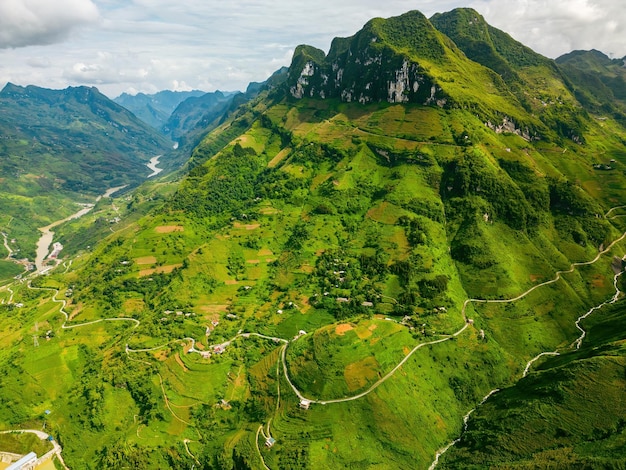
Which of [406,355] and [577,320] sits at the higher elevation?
[577,320]

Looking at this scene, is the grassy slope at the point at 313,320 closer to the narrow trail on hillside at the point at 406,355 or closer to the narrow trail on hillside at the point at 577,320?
the narrow trail on hillside at the point at 406,355

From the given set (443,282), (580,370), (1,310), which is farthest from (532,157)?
(1,310)

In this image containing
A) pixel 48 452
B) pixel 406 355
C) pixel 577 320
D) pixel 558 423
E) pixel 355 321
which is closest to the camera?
pixel 558 423

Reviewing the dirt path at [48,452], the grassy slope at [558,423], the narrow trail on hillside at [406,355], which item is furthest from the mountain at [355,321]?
the dirt path at [48,452]

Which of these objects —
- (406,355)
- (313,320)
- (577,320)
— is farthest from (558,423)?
(313,320)

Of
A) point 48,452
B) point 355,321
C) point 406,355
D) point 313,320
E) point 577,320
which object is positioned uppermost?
point 577,320

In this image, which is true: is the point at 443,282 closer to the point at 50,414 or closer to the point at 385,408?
the point at 385,408

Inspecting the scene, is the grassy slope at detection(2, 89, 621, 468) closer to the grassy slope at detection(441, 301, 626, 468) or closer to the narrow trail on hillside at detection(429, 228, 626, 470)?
the narrow trail on hillside at detection(429, 228, 626, 470)

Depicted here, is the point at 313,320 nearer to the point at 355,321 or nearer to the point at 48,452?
the point at 355,321
